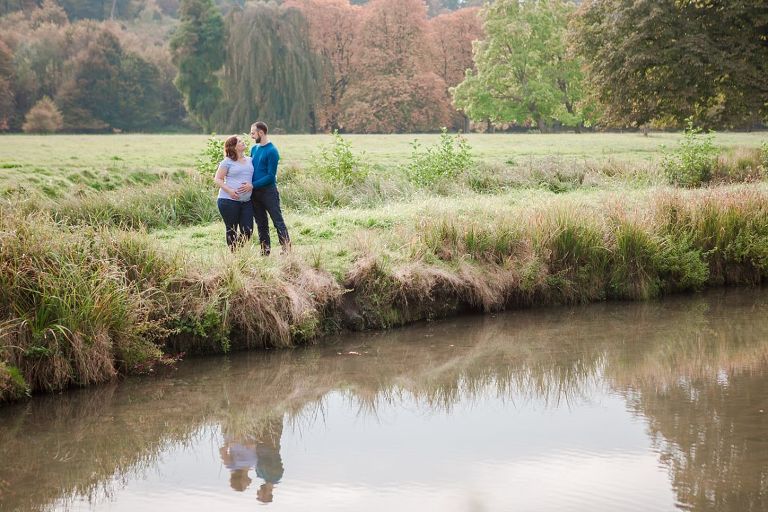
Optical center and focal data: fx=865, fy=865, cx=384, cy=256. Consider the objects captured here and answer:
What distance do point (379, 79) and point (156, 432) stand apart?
5148cm

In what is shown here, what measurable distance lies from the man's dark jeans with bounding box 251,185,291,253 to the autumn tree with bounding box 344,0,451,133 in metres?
44.5

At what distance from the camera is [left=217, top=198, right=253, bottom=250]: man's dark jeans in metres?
11.6

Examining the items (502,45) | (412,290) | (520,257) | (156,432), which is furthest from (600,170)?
(502,45)

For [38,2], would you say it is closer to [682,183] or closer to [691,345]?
[682,183]

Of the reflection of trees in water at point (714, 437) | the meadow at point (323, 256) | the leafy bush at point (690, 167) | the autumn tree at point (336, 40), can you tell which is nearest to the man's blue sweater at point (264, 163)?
the meadow at point (323, 256)

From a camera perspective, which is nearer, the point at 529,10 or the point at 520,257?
the point at 520,257

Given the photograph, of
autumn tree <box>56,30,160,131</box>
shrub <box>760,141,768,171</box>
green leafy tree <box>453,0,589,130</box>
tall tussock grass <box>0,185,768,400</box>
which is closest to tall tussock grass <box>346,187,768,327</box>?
tall tussock grass <box>0,185,768,400</box>

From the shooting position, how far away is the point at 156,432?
7.77 metres

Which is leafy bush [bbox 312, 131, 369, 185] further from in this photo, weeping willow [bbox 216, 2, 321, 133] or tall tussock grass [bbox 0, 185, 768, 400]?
weeping willow [bbox 216, 2, 321, 133]

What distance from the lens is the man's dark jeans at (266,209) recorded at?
1179 cm

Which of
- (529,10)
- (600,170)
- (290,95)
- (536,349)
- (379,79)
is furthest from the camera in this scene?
(379,79)

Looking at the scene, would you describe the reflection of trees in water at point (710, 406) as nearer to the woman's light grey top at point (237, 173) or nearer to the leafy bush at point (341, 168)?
the woman's light grey top at point (237, 173)

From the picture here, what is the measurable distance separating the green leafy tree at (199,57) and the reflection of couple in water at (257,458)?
4838 centimetres

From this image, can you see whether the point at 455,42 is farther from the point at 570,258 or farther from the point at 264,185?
the point at 264,185
